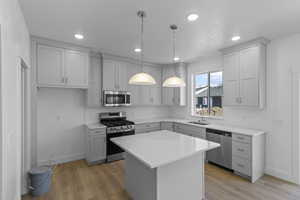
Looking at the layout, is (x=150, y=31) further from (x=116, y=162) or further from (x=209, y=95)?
(x=116, y=162)

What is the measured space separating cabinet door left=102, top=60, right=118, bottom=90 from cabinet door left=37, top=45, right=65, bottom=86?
1016mm

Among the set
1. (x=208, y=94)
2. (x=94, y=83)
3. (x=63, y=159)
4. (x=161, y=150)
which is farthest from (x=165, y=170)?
(x=208, y=94)

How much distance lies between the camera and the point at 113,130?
3.71 m

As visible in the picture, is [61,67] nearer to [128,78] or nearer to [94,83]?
[94,83]

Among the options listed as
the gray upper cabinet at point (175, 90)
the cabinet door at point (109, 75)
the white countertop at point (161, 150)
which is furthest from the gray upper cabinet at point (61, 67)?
the gray upper cabinet at point (175, 90)

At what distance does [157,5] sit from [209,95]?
3.26 metres

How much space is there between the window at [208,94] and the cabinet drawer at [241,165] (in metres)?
1.37

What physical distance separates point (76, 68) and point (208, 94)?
3.74 m

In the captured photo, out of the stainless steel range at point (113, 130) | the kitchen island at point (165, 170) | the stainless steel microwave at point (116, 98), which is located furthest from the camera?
the stainless steel microwave at point (116, 98)

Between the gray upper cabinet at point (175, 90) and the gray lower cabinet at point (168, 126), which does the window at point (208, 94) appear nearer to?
the gray upper cabinet at point (175, 90)

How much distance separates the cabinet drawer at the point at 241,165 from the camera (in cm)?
285

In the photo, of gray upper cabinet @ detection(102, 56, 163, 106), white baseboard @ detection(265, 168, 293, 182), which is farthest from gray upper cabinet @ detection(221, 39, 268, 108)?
gray upper cabinet @ detection(102, 56, 163, 106)

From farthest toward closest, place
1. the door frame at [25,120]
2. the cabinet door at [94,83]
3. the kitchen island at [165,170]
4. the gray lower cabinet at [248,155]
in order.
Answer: the cabinet door at [94,83]
the gray lower cabinet at [248,155]
the door frame at [25,120]
the kitchen island at [165,170]

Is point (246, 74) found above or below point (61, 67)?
below
